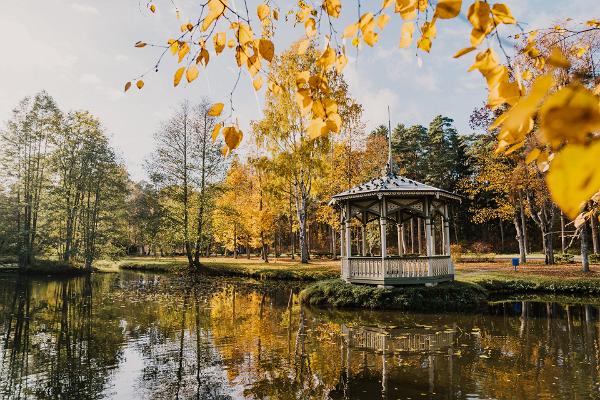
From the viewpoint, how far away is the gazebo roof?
14.6 m

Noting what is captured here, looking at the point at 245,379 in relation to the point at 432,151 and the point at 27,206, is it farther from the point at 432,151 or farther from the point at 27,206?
the point at 432,151

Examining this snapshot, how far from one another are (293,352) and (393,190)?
823 cm

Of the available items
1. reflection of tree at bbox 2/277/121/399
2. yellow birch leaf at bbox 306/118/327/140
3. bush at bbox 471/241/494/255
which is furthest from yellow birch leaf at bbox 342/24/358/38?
bush at bbox 471/241/494/255

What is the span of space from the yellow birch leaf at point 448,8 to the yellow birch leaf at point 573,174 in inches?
28.3

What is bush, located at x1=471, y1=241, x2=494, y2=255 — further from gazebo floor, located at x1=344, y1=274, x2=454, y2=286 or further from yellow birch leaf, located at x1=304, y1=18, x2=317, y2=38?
yellow birch leaf, located at x1=304, y1=18, x2=317, y2=38

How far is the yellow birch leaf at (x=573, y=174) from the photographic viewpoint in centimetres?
57

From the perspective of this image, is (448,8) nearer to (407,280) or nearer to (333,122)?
(333,122)


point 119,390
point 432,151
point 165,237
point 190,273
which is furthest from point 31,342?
point 432,151

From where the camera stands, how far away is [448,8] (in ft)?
3.71

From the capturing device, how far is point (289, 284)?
20500 millimetres

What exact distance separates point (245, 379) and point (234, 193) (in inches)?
1236

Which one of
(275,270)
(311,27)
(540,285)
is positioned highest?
(311,27)

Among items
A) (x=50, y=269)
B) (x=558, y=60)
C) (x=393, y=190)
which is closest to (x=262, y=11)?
(x=558, y=60)

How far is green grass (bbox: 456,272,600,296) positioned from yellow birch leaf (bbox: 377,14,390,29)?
1612 cm
